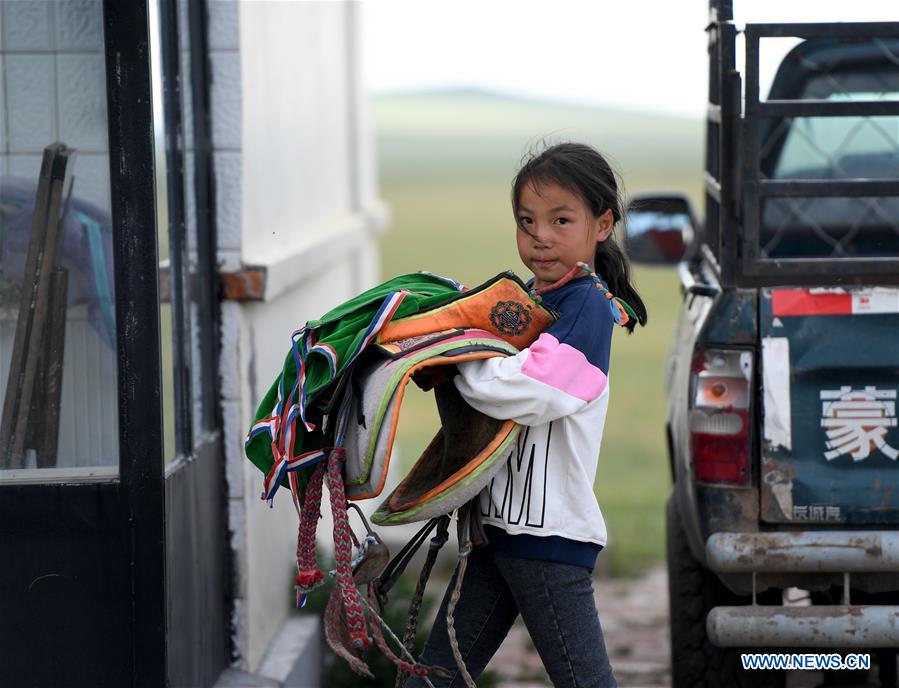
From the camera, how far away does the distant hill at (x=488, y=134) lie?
6031 centimetres

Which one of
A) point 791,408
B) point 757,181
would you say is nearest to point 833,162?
point 757,181

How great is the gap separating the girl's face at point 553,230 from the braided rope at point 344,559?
64 centimetres

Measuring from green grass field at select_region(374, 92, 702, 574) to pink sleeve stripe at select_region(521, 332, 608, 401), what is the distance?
0.50 meters

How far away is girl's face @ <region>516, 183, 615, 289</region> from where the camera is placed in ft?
9.58

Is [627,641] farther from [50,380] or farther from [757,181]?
[50,380]

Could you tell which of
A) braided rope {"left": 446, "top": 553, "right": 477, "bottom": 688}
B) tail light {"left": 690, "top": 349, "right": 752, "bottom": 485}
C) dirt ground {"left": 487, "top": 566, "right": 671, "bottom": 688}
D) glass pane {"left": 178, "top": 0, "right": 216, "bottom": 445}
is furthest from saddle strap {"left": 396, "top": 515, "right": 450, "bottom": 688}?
dirt ground {"left": 487, "top": 566, "right": 671, "bottom": 688}

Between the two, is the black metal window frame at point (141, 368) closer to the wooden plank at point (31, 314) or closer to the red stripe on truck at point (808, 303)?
the wooden plank at point (31, 314)

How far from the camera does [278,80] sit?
480 centimetres

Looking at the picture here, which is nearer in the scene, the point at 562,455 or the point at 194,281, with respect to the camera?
the point at 562,455

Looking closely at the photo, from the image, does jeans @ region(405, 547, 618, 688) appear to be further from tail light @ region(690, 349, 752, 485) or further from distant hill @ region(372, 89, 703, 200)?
distant hill @ region(372, 89, 703, 200)

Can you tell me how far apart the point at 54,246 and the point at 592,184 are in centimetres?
140

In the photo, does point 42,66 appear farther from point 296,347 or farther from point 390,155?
point 390,155

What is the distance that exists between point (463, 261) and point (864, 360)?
25.6 m

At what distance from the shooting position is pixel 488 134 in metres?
82.2
